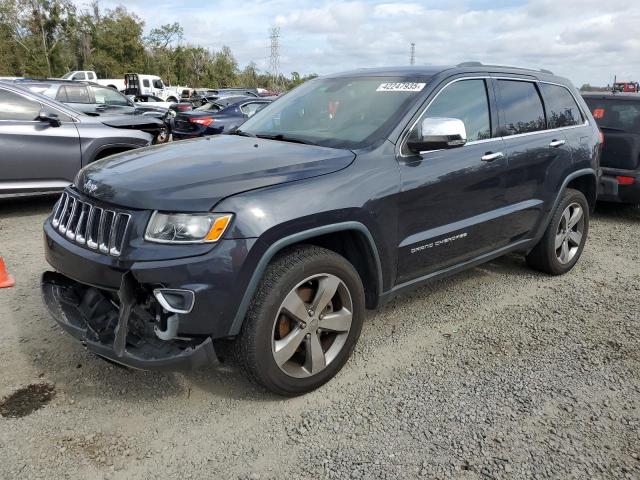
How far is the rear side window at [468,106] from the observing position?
11.8 ft

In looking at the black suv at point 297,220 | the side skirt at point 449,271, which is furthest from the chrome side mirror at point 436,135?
the side skirt at point 449,271

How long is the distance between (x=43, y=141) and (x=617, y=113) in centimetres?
750

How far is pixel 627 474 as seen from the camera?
242 cm

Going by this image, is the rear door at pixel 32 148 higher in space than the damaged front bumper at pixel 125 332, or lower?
higher

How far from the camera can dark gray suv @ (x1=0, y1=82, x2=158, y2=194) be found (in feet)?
21.1

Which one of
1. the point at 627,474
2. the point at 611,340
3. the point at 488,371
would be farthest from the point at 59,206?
the point at 611,340

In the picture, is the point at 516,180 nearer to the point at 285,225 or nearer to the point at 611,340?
the point at 611,340

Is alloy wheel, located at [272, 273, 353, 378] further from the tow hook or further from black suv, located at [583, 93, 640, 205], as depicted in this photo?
black suv, located at [583, 93, 640, 205]

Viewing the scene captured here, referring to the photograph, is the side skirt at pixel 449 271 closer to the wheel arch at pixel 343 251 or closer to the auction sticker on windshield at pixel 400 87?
the wheel arch at pixel 343 251

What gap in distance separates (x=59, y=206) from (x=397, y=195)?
2016 mm

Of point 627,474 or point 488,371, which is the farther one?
point 488,371

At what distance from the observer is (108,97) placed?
1415 centimetres

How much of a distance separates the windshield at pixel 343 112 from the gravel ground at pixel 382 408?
1413 mm

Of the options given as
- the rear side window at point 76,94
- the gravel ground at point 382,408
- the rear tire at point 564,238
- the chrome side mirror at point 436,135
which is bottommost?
the gravel ground at point 382,408
